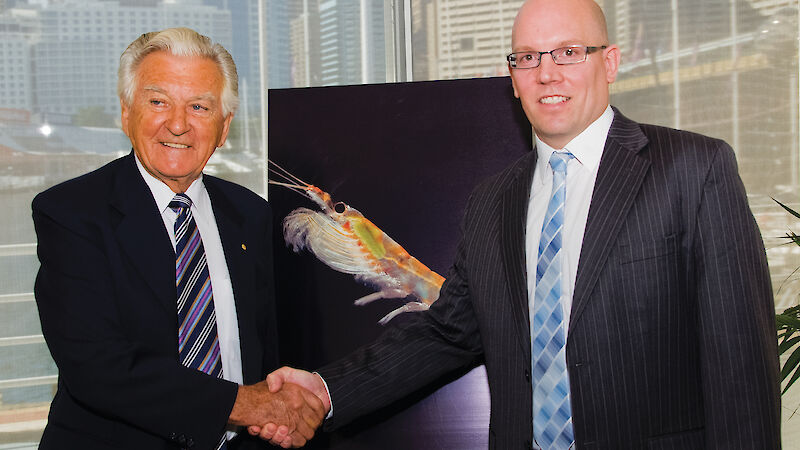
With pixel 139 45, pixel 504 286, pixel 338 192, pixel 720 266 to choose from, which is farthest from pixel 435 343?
pixel 139 45

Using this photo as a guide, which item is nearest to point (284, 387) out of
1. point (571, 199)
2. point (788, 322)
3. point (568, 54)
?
point (571, 199)

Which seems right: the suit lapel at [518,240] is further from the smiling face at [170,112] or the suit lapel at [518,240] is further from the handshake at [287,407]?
the smiling face at [170,112]

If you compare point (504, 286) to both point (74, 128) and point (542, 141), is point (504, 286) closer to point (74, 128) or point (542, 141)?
point (542, 141)

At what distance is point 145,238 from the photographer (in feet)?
6.40

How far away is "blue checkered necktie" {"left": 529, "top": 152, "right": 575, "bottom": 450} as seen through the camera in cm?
176

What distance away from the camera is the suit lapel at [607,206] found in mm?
1687

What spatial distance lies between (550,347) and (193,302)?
1.02m

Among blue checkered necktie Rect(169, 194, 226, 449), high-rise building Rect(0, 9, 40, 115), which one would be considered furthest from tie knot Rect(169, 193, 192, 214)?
high-rise building Rect(0, 9, 40, 115)

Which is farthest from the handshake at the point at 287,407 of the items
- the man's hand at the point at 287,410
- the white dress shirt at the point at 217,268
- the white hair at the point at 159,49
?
the white hair at the point at 159,49

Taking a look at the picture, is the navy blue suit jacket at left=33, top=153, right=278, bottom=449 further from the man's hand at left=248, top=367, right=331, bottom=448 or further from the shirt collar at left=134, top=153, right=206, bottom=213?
the man's hand at left=248, top=367, right=331, bottom=448

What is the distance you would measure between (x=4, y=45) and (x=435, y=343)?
2401mm

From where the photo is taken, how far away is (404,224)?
8.75 ft

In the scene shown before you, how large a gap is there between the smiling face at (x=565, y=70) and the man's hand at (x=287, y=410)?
1181mm

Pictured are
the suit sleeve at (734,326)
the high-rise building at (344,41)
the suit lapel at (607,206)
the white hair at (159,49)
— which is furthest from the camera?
the high-rise building at (344,41)
